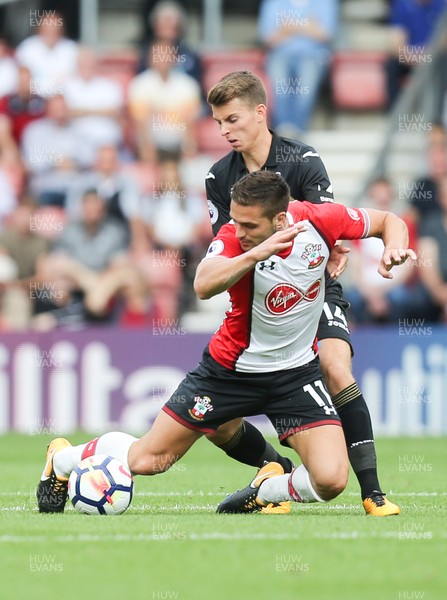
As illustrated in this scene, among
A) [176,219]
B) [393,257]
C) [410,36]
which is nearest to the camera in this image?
[393,257]

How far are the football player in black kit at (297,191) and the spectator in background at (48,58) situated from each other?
9.38 meters

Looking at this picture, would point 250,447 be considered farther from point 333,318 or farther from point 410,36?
point 410,36

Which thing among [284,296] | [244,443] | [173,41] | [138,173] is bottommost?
[138,173]

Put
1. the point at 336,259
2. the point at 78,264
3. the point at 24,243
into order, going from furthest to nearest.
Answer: the point at 24,243 < the point at 78,264 < the point at 336,259

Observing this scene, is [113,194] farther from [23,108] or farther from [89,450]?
[89,450]

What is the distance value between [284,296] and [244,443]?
1.19m

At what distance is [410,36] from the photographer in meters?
17.7

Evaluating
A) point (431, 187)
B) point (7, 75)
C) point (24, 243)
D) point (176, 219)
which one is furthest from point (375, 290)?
point (7, 75)

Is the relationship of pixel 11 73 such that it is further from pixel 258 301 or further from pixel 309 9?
pixel 258 301

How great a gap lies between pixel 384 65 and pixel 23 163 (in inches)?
191

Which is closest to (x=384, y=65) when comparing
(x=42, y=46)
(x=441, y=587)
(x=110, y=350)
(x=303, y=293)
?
(x=42, y=46)

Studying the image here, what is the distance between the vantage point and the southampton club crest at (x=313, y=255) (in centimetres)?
698

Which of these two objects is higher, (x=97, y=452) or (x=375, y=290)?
(x=97, y=452)

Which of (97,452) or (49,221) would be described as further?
(49,221)
